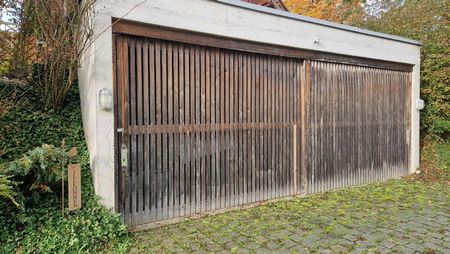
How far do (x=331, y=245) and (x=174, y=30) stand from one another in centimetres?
347

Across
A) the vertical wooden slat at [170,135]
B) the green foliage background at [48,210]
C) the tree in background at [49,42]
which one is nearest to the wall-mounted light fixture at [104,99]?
the tree in background at [49,42]

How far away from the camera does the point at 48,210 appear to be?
3.73m

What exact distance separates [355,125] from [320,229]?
3373 mm

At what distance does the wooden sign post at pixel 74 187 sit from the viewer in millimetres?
3631

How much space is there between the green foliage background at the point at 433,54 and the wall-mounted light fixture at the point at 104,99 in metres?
8.23

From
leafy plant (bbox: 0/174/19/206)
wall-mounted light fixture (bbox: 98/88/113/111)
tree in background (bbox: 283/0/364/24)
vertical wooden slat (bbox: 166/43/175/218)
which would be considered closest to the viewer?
leafy plant (bbox: 0/174/19/206)

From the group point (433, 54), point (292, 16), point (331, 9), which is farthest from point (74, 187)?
point (331, 9)

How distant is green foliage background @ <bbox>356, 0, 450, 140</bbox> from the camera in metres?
8.52

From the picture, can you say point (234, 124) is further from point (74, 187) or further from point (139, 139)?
point (74, 187)

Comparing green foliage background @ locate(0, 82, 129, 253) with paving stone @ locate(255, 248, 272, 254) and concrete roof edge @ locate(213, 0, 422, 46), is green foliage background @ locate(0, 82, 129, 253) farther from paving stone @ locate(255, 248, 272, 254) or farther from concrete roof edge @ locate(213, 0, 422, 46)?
concrete roof edge @ locate(213, 0, 422, 46)

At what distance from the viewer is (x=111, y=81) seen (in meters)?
4.17

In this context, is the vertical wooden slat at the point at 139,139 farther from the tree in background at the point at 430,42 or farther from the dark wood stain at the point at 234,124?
the tree in background at the point at 430,42

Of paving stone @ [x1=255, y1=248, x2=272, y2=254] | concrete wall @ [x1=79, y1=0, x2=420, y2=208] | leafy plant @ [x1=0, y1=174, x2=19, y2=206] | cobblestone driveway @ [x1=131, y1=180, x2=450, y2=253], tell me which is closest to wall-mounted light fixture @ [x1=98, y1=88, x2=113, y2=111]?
concrete wall @ [x1=79, y1=0, x2=420, y2=208]

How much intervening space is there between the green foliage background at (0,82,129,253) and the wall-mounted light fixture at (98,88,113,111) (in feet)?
2.57
